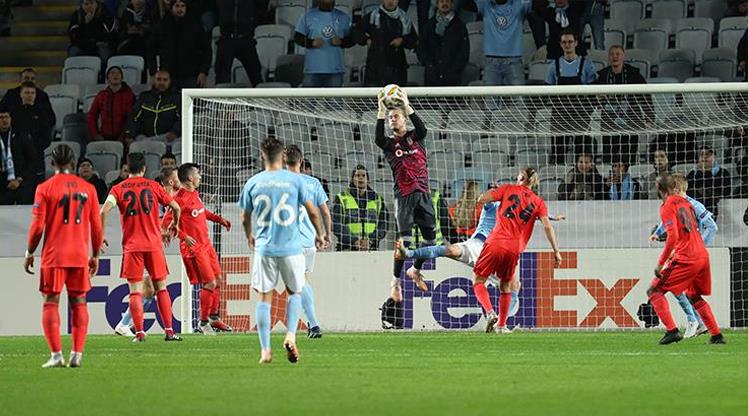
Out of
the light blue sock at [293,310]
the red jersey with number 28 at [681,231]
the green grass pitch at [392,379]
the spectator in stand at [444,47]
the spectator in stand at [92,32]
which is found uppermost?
the spectator in stand at [92,32]

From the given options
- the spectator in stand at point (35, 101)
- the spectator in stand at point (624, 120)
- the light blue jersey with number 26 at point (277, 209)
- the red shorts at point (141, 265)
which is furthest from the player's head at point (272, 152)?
the spectator in stand at point (35, 101)

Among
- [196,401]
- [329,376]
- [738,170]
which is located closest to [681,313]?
[738,170]

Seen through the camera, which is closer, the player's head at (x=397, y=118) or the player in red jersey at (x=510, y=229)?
the player's head at (x=397, y=118)

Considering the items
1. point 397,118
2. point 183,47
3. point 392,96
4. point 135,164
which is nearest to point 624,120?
point 397,118

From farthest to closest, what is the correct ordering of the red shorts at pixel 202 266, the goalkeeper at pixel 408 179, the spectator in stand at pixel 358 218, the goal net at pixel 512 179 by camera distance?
the spectator in stand at pixel 358 218
the goal net at pixel 512 179
the red shorts at pixel 202 266
the goalkeeper at pixel 408 179

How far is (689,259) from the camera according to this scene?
47.3 feet

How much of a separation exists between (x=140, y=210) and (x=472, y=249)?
Result: 4272mm

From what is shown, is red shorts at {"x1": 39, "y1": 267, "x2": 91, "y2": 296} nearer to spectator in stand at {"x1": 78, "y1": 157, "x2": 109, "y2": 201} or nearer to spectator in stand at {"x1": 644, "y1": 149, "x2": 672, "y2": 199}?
spectator in stand at {"x1": 78, "y1": 157, "x2": 109, "y2": 201}

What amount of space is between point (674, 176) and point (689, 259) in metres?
0.82

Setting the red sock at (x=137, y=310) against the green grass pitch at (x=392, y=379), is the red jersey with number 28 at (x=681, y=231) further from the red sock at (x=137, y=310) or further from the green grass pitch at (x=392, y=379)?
the red sock at (x=137, y=310)

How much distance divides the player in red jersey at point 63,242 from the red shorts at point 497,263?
6280mm

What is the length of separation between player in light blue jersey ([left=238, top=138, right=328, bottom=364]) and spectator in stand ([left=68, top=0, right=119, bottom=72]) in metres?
13.9

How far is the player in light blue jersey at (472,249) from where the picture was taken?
16.9 m

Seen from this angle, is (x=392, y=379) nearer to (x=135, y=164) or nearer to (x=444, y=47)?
(x=135, y=164)
